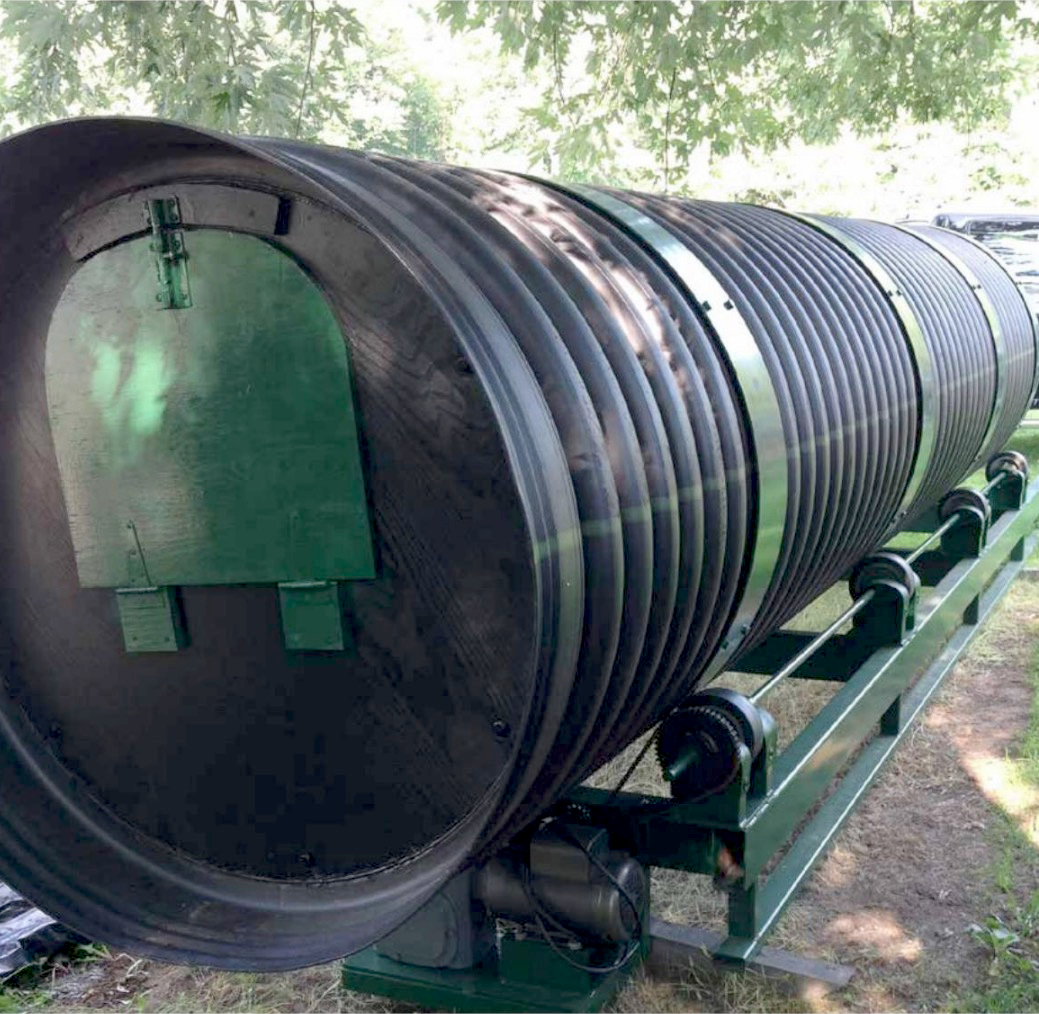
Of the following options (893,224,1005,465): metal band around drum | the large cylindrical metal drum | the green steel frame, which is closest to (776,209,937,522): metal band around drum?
the green steel frame

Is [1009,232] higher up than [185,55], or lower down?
lower down

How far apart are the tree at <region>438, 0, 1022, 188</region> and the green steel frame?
3.82 meters

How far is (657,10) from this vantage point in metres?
7.01

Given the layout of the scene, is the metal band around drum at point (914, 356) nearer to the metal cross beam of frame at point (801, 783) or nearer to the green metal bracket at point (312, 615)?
the metal cross beam of frame at point (801, 783)

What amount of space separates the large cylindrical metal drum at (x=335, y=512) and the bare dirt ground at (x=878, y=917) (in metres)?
0.69

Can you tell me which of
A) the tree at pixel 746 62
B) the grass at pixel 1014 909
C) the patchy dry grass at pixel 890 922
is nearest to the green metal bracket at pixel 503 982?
the patchy dry grass at pixel 890 922

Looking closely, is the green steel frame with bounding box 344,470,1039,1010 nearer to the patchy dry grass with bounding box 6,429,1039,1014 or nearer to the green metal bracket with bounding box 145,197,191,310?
the patchy dry grass with bounding box 6,429,1039,1014

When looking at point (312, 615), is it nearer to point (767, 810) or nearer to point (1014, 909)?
point (767, 810)

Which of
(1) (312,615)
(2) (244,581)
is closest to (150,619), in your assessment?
(2) (244,581)

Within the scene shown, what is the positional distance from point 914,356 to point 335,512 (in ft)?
7.69

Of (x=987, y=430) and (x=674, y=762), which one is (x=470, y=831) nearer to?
(x=674, y=762)

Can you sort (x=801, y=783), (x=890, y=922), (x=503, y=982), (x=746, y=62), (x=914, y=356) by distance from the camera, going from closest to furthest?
1. (x=503, y=982)
2. (x=801, y=783)
3. (x=890, y=922)
4. (x=914, y=356)
5. (x=746, y=62)

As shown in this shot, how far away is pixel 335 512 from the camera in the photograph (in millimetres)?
2295

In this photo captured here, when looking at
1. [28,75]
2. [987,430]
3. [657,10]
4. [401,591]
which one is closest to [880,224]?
[987,430]
